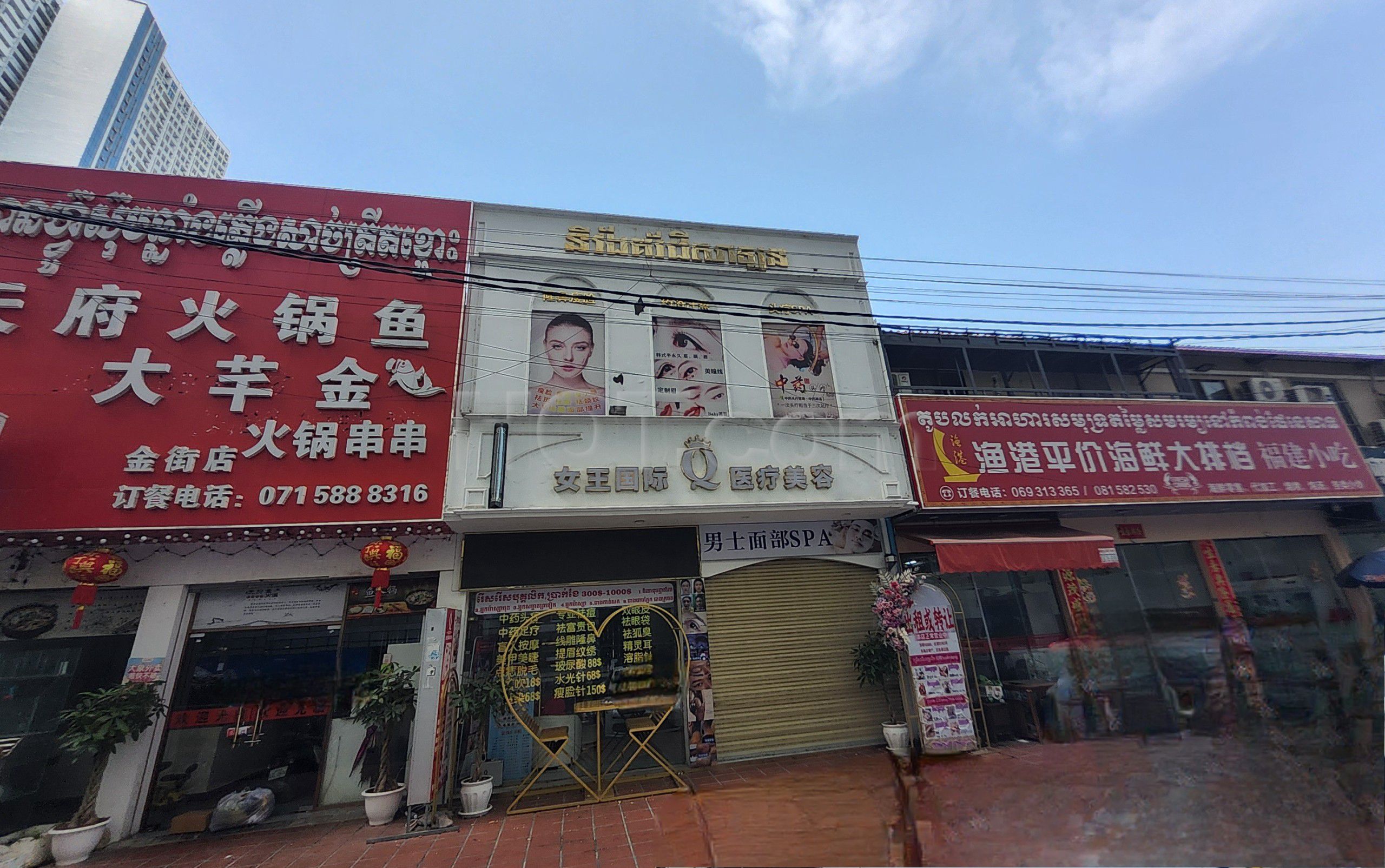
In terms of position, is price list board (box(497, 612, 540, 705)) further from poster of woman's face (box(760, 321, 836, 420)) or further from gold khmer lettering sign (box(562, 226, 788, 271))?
gold khmer lettering sign (box(562, 226, 788, 271))

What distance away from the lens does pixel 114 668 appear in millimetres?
7461

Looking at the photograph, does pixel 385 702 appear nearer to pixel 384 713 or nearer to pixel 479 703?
pixel 384 713

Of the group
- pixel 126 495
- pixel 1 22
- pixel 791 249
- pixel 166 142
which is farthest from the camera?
pixel 166 142

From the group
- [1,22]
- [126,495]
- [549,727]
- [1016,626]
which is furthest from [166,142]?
[1016,626]

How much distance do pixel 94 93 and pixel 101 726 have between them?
81.7 metres

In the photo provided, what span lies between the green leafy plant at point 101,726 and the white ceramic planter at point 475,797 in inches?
162

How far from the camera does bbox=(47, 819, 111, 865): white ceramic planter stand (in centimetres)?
618

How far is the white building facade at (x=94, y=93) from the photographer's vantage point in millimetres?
51219

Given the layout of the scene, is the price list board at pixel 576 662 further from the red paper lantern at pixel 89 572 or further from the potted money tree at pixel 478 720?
the red paper lantern at pixel 89 572

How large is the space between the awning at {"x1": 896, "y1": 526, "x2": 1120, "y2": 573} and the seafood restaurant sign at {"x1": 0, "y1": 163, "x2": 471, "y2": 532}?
811 cm

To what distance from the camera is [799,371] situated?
972 cm

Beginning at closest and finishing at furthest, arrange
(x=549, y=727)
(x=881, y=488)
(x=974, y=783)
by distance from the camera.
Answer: (x=974, y=783) → (x=549, y=727) → (x=881, y=488)

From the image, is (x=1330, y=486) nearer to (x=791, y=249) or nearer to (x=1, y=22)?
(x=791, y=249)

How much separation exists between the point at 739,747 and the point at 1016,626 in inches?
219
